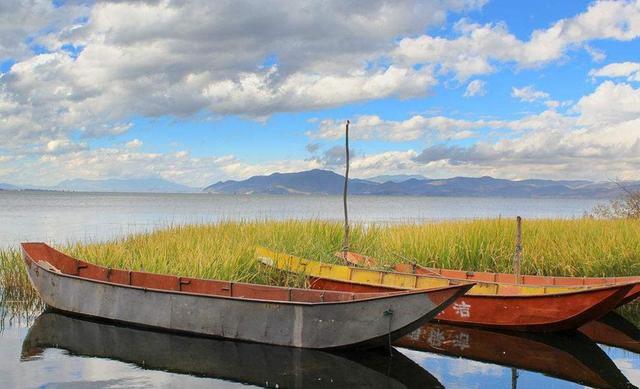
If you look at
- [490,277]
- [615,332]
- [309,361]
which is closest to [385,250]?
[490,277]

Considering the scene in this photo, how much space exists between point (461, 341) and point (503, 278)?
2767mm

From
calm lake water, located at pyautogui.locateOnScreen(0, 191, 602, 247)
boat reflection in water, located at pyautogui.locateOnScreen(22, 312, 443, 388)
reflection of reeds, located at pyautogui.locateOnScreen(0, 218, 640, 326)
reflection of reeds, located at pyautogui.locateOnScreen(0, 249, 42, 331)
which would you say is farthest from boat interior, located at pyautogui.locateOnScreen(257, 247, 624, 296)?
reflection of reeds, located at pyautogui.locateOnScreen(0, 249, 42, 331)

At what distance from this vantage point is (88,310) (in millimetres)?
11844

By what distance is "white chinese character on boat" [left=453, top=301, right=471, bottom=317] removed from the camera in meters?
11.5

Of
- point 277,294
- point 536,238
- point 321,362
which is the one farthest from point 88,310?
point 536,238

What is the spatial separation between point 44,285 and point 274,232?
18.6ft

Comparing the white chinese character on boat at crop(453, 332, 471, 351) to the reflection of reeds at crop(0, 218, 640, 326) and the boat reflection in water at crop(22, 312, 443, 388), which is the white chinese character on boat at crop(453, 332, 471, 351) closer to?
the boat reflection in water at crop(22, 312, 443, 388)

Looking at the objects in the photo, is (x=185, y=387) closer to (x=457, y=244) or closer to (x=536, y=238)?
(x=457, y=244)

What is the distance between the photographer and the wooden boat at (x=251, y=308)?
9125 millimetres

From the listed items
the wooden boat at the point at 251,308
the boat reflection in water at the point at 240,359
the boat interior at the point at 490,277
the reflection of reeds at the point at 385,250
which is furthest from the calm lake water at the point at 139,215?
the boat reflection in water at the point at 240,359

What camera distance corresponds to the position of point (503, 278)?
13.1 m

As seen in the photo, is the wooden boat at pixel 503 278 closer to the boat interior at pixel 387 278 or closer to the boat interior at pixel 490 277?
the boat interior at pixel 490 277

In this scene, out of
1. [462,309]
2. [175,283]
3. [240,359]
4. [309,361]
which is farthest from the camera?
[175,283]

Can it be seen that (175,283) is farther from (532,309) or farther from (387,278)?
(532,309)
